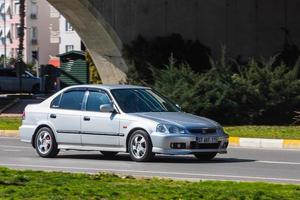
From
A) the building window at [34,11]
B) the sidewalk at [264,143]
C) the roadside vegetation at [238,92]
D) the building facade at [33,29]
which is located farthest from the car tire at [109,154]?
the building window at [34,11]

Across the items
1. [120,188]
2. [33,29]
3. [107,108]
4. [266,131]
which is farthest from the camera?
[33,29]

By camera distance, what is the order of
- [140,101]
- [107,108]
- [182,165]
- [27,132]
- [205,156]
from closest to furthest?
[182,165], [107,108], [205,156], [140,101], [27,132]

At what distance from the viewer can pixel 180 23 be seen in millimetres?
Result: 33438

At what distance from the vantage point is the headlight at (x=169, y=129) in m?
15.8

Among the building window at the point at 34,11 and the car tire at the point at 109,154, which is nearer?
the car tire at the point at 109,154

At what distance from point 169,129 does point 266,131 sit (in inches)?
371

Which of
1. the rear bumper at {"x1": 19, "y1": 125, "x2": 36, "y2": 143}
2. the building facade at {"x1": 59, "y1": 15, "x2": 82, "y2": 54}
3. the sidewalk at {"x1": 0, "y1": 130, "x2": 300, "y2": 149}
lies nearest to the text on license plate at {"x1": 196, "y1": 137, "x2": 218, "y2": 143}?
the rear bumper at {"x1": 19, "y1": 125, "x2": 36, "y2": 143}

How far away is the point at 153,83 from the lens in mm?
30750

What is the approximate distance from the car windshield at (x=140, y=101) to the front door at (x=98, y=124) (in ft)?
0.79

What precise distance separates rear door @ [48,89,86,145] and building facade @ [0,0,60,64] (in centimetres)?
8562

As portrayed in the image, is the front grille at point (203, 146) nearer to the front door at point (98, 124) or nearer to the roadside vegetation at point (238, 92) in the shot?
the front door at point (98, 124)

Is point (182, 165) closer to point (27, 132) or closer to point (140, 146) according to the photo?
point (140, 146)

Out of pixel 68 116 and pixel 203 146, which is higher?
pixel 68 116

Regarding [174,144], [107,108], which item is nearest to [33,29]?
[107,108]
